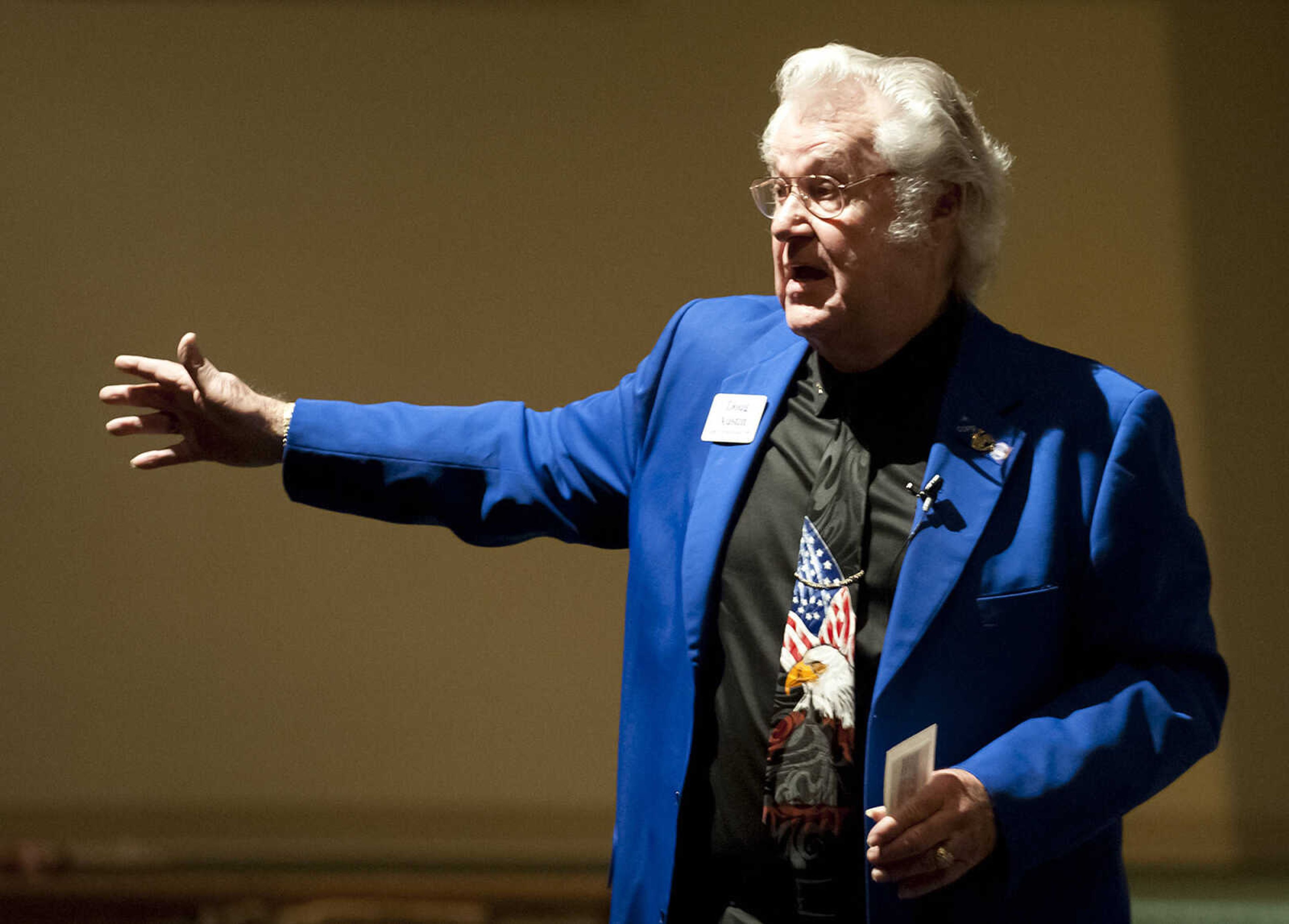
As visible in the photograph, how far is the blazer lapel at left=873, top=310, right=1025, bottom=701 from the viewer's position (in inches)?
57.1

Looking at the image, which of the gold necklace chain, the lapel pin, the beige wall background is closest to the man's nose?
the lapel pin

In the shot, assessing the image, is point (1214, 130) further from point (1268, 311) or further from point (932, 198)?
point (932, 198)

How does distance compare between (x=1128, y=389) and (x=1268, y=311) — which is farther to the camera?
(x=1268, y=311)

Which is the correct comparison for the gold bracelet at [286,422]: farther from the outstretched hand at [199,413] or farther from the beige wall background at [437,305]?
the beige wall background at [437,305]

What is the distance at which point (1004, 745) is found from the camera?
1.43 meters

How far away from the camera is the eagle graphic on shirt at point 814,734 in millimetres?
1480

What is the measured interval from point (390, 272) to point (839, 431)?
2758 millimetres

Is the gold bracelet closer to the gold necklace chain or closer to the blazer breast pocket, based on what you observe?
the gold necklace chain

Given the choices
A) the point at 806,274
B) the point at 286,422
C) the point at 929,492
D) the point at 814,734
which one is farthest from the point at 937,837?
the point at 286,422

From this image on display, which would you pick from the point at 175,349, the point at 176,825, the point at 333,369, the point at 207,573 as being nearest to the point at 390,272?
the point at 333,369

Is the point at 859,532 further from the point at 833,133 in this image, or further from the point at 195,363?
the point at 195,363

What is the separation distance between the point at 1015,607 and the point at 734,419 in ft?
1.47

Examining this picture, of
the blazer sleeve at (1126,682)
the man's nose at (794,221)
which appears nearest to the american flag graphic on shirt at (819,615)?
the blazer sleeve at (1126,682)

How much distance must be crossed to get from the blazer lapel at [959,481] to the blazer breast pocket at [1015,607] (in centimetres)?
5
